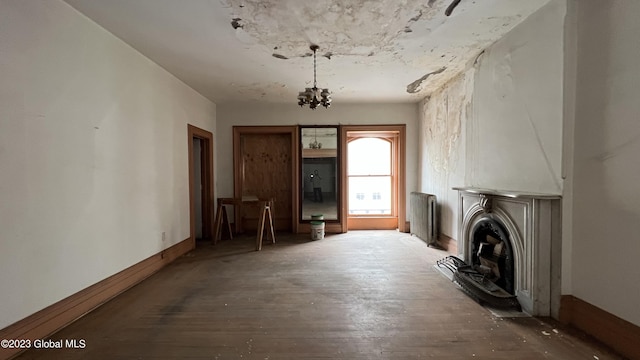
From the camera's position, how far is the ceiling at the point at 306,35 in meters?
2.19

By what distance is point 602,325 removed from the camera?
6.04 feet

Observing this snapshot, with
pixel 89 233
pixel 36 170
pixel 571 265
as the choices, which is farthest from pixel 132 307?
pixel 571 265

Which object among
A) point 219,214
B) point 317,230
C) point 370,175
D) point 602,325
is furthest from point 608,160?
point 219,214

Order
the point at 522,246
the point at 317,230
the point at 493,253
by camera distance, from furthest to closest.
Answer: the point at 317,230 < the point at 493,253 < the point at 522,246

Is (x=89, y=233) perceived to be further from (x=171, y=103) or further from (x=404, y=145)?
(x=404, y=145)

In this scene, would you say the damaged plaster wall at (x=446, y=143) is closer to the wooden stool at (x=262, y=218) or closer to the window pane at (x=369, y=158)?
the window pane at (x=369, y=158)

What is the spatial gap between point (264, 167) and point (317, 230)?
1711 mm

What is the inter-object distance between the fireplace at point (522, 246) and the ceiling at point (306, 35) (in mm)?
1571

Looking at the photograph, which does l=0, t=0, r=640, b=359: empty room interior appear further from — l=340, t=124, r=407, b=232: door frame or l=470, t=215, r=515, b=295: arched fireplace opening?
l=340, t=124, r=407, b=232: door frame

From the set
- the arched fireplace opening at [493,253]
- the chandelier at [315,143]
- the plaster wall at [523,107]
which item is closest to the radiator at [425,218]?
the plaster wall at [523,107]

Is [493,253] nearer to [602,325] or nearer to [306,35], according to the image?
[602,325]

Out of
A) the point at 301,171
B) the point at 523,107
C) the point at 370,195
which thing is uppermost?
the point at 523,107

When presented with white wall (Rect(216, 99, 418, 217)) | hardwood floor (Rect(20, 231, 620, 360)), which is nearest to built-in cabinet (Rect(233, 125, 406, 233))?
white wall (Rect(216, 99, 418, 217))

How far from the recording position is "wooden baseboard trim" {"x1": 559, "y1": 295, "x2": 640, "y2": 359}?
1671 mm
